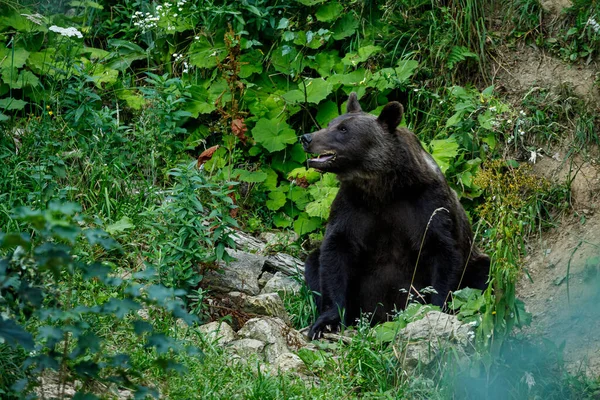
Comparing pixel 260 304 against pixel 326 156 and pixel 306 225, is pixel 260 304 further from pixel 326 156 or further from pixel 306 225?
pixel 306 225

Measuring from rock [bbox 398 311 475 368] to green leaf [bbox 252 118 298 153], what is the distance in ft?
12.2

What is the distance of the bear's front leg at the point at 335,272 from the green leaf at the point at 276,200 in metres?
1.52

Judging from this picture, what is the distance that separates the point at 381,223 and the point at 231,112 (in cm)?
238

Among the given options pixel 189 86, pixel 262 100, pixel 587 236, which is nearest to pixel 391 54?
pixel 262 100

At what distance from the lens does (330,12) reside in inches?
378

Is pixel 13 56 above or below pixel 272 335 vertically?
above

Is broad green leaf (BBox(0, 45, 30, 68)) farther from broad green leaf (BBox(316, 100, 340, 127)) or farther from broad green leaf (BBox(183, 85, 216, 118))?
broad green leaf (BBox(316, 100, 340, 127))

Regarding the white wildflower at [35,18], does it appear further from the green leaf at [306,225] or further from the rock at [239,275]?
the green leaf at [306,225]

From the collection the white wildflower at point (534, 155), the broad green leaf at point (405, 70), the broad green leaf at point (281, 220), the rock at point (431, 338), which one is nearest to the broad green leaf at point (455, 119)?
the broad green leaf at point (405, 70)

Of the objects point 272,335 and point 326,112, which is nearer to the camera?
point 272,335

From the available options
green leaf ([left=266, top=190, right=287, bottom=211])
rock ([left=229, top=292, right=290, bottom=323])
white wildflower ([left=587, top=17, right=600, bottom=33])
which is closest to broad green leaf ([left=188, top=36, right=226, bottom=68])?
green leaf ([left=266, top=190, right=287, bottom=211])

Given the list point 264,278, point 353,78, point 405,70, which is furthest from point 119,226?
point 405,70

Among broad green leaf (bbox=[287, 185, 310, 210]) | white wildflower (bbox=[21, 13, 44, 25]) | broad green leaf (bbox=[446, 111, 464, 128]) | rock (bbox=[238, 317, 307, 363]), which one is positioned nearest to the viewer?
rock (bbox=[238, 317, 307, 363])

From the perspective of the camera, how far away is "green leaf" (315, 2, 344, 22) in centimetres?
958
